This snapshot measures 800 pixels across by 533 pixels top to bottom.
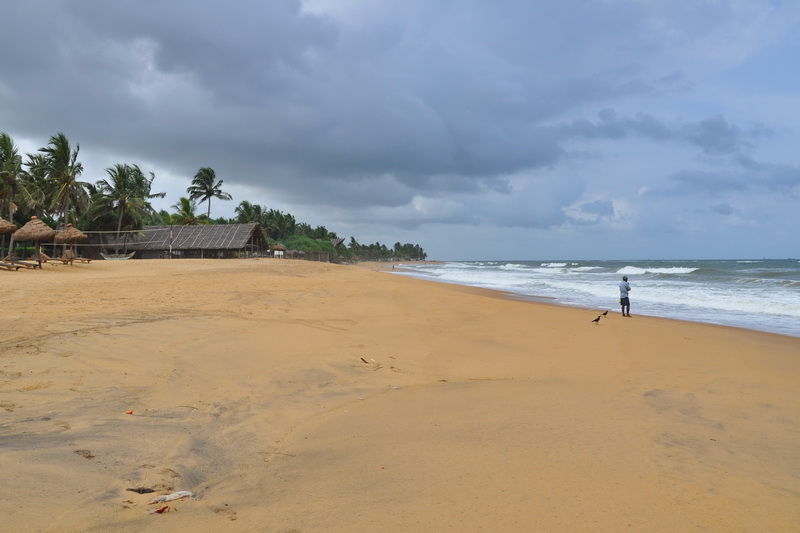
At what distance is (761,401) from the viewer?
17.6 ft

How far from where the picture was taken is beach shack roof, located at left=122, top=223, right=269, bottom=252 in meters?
38.5

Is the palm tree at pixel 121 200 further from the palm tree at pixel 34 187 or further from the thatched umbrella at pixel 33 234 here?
the thatched umbrella at pixel 33 234

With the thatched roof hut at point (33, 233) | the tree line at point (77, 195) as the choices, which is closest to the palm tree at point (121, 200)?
the tree line at point (77, 195)

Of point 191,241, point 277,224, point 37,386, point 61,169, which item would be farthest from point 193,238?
point 37,386

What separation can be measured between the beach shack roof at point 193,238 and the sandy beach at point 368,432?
3190 centimetres

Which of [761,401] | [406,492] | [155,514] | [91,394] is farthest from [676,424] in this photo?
[91,394]

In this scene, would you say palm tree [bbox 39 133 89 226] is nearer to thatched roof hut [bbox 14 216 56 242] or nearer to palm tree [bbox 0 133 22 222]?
palm tree [bbox 0 133 22 222]

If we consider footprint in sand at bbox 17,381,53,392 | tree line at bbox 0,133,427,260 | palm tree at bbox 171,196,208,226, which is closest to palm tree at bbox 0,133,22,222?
tree line at bbox 0,133,427,260

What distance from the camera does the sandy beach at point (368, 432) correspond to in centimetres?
258

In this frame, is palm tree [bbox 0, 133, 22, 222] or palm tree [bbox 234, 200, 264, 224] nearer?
palm tree [bbox 0, 133, 22, 222]

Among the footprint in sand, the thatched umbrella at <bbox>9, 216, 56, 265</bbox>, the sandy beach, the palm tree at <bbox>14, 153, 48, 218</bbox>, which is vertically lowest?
the sandy beach

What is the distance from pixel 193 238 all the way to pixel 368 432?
3963 centimetres

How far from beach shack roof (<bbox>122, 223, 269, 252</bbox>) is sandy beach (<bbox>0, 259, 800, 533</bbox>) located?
105 feet

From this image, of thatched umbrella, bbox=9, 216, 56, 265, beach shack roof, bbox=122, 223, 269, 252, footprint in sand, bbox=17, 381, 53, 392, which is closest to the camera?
footprint in sand, bbox=17, 381, 53, 392
